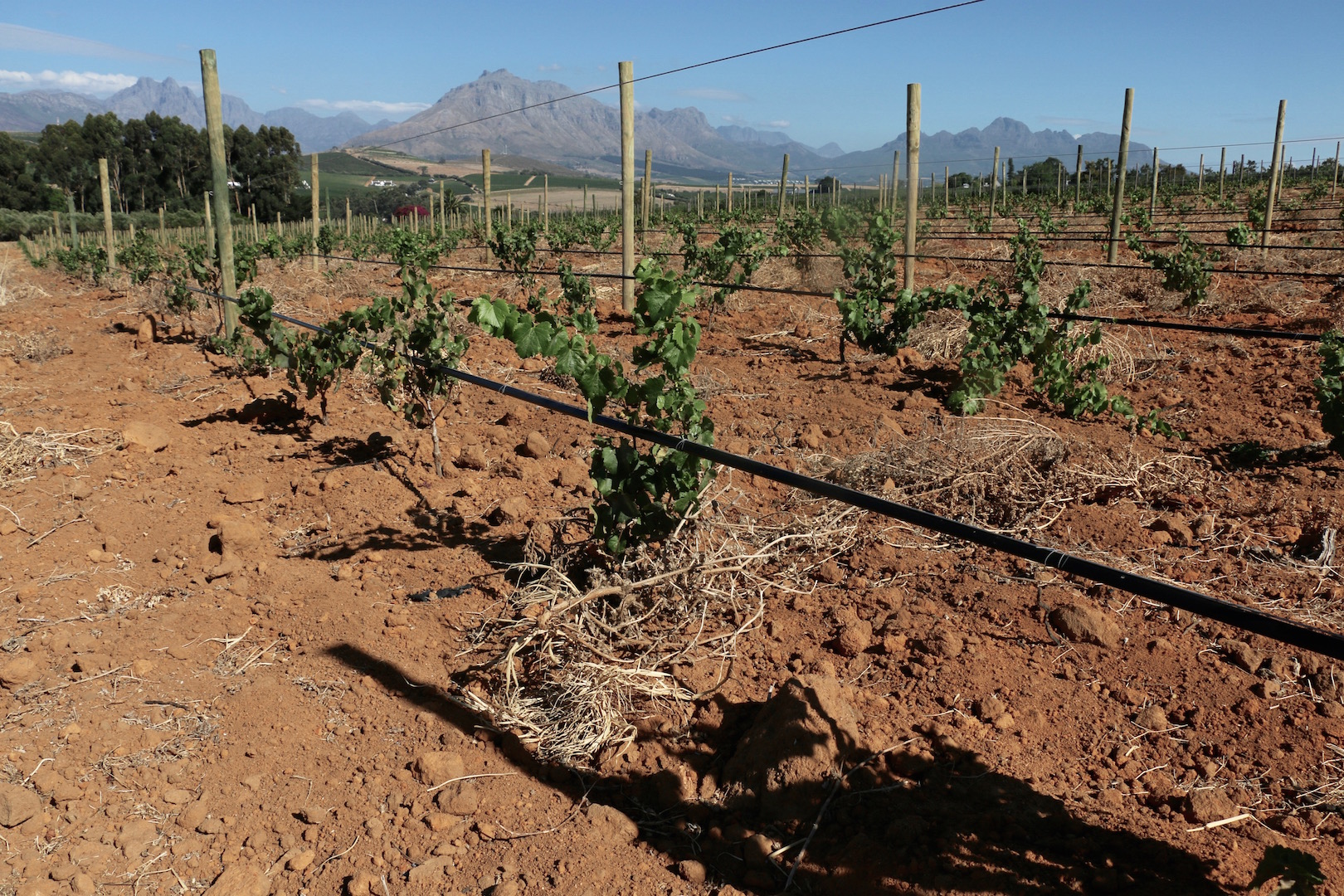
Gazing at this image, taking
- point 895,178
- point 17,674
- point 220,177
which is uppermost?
point 895,178

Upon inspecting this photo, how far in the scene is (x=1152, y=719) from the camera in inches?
113

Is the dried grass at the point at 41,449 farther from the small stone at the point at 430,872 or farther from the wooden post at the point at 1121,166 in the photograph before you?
the wooden post at the point at 1121,166

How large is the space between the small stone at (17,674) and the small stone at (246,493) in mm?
1866

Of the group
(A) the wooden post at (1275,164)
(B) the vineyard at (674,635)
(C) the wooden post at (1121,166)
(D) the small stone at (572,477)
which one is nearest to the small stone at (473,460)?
(B) the vineyard at (674,635)

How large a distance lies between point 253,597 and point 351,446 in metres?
2.36

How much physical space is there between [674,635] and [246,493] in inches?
127

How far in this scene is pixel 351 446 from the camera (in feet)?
21.2

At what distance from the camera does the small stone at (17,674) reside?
3512 millimetres

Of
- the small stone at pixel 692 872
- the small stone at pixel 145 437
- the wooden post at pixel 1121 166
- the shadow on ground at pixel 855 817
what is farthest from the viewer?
the wooden post at pixel 1121 166

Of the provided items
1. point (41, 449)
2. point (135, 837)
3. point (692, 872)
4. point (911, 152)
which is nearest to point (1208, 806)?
point (692, 872)

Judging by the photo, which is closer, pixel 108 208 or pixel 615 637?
pixel 615 637

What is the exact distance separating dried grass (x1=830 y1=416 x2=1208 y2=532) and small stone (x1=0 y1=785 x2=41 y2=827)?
375cm

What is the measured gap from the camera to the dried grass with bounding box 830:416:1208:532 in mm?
4594

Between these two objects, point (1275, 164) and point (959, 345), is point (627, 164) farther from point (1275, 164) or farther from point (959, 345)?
point (1275, 164)
